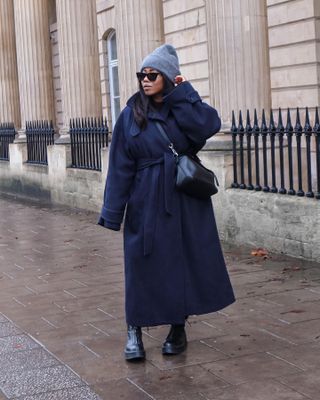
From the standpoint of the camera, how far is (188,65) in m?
17.6

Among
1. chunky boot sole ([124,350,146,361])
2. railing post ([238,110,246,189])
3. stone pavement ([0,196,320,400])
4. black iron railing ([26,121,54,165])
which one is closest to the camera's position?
stone pavement ([0,196,320,400])

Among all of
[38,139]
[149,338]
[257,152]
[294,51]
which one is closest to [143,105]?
[149,338]

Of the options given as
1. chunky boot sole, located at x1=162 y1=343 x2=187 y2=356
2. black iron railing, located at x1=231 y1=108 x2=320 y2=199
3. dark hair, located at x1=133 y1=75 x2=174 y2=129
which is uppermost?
dark hair, located at x1=133 y1=75 x2=174 y2=129

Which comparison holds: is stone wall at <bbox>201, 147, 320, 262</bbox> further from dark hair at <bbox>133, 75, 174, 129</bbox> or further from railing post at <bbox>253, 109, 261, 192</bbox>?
dark hair at <bbox>133, 75, 174, 129</bbox>

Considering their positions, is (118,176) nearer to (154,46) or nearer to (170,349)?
(170,349)

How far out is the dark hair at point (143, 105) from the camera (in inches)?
216

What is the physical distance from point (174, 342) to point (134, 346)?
0.27m

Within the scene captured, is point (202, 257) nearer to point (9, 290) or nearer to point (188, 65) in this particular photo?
point (9, 290)

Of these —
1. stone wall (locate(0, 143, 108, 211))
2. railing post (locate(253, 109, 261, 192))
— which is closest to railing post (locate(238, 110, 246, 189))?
railing post (locate(253, 109, 261, 192))

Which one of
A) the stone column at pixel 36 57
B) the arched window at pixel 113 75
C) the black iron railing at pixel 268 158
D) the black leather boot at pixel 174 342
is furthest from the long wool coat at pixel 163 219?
the arched window at pixel 113 75

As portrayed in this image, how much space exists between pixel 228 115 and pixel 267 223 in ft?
6.63

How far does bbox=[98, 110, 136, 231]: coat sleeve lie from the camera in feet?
18.3

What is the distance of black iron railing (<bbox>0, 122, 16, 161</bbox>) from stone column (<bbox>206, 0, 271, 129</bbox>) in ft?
33.1

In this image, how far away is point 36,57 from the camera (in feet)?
62.0
